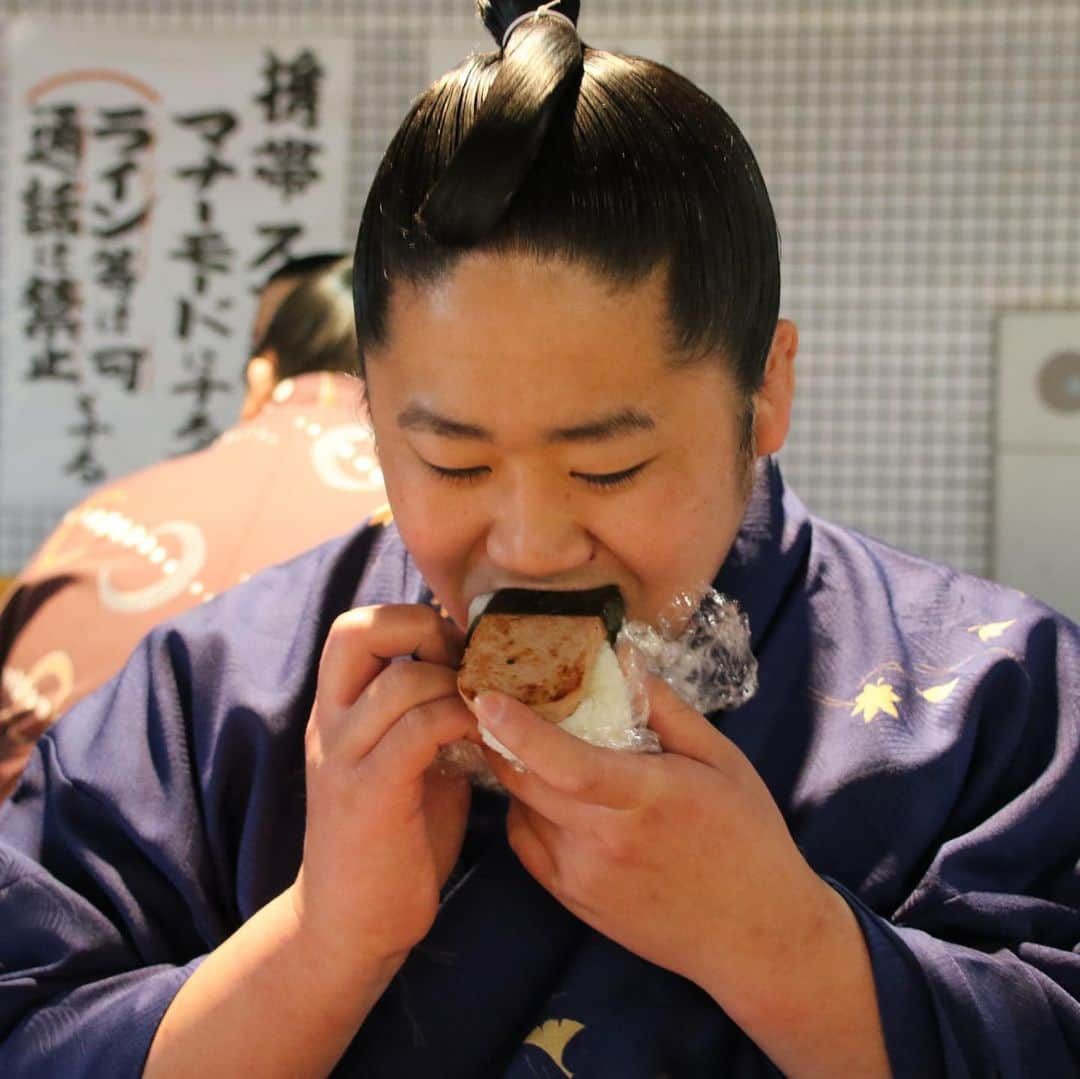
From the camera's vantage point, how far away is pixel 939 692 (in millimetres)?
1066

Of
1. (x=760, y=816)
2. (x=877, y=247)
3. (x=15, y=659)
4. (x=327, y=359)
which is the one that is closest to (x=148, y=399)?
(x=327, y=359)

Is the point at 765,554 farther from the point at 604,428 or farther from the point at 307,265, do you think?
the point at 307,265

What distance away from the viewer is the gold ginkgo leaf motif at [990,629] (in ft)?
3.60

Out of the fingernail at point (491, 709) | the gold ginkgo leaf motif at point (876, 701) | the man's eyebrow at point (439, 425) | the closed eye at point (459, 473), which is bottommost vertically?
the gold ginkgo leaf motif at point (876, 701)

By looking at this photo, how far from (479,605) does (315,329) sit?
126 cm

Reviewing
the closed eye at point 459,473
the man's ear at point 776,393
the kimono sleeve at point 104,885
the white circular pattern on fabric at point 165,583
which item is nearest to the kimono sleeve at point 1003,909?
the man's ear at point 776,393

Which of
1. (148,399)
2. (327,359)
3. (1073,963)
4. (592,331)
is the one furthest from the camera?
(148,399)

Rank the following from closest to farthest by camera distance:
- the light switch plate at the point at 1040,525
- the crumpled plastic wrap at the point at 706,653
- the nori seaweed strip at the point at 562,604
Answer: the nori seaweed strip at the point at 562,604 → the crumpled plastic wrap at the point at 706,653 → the light switch plate at the point at 1040,525

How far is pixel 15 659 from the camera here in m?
1.71

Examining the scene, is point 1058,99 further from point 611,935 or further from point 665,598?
point 611,935

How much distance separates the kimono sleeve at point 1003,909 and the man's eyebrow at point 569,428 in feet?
1.14

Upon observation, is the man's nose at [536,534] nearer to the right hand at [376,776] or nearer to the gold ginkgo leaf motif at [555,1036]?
the right hand at [376,776]

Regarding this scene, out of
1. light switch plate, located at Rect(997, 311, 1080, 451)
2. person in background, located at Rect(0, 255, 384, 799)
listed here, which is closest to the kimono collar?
person in background, located at Rect(0, 255, 384, 799)

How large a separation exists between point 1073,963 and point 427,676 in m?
0.50
